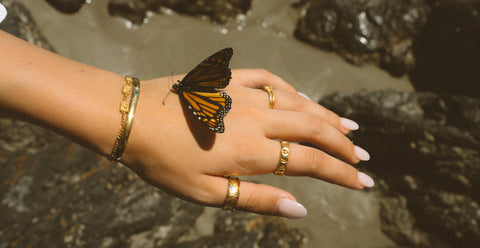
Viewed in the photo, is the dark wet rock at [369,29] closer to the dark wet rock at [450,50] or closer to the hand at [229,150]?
the dark wet rock at [450,50]

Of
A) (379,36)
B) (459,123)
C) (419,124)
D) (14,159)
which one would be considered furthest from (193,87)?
(379,36)

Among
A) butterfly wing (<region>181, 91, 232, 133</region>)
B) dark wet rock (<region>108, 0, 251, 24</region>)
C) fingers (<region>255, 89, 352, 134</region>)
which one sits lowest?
fingers (<region>255, 89, 352, 134</region>)

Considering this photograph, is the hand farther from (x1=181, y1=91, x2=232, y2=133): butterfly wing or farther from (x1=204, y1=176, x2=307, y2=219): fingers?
(x1=181, y1=91, x2=232, y2=133): butterfly wing

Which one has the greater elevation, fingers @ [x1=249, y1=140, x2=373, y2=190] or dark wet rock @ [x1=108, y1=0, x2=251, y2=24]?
dark wet rock @ [x1=108, y1=0, x2=251, y2=24]

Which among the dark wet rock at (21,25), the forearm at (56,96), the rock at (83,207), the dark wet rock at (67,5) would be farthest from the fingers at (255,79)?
the dark wet rock at (67,5)

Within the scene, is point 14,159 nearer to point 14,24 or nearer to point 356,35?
point 14,24

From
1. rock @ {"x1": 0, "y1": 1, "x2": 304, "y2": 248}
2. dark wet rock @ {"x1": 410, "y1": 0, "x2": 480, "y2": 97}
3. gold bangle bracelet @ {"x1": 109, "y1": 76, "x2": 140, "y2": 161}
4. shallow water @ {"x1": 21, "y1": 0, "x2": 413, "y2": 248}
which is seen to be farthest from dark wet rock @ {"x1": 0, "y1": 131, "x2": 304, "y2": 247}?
dark wet rock @ {"x1": 410, "y1": 0, "x2": 480, "y2": 97}
